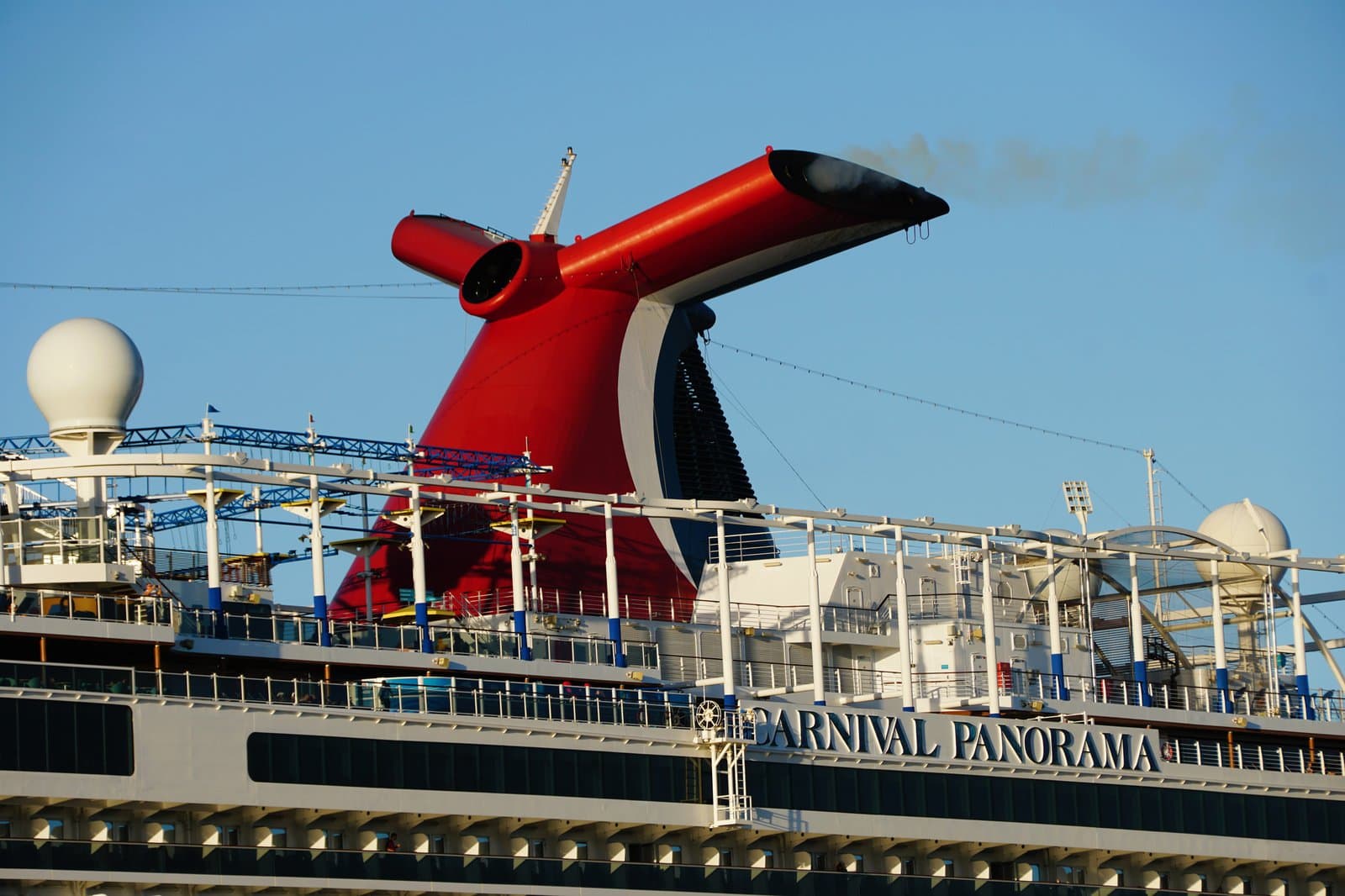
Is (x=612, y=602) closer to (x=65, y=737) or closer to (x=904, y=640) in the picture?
(x=904, y=640)

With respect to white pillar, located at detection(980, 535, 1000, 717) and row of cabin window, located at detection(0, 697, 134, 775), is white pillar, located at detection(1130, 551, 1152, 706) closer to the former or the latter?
white pillar, located at detection(980, 535, 1000, 717)

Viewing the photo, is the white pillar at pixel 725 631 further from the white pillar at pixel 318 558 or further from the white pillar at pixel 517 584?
the white pillar at pixel 318 558

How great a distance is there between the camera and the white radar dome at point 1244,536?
105m

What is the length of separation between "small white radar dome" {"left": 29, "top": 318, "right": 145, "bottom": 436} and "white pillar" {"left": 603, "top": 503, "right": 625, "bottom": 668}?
16875 millimetres

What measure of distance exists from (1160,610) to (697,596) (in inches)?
1000

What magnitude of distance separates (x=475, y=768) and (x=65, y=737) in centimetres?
1281

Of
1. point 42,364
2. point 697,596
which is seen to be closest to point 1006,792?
point 697,596

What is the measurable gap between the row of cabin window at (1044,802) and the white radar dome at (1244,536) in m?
14.5

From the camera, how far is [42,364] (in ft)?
253

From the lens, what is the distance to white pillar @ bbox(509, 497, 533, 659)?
→ 7969cm

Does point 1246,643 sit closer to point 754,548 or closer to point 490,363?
point 754,548

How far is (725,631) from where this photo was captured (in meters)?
81.8

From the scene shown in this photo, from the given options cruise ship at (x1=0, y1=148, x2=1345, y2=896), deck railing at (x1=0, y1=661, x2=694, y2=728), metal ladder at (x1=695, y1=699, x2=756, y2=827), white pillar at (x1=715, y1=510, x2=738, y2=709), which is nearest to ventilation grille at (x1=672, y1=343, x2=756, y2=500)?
cruise ship at (x1=0, y1=148, x2=1345, y2=896)

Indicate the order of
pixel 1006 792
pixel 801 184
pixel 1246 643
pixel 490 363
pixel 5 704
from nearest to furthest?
pixel 5 704 < pixel 1006 792 < pixel 801 184 < pixel 490 363 < pixel 1246 643
